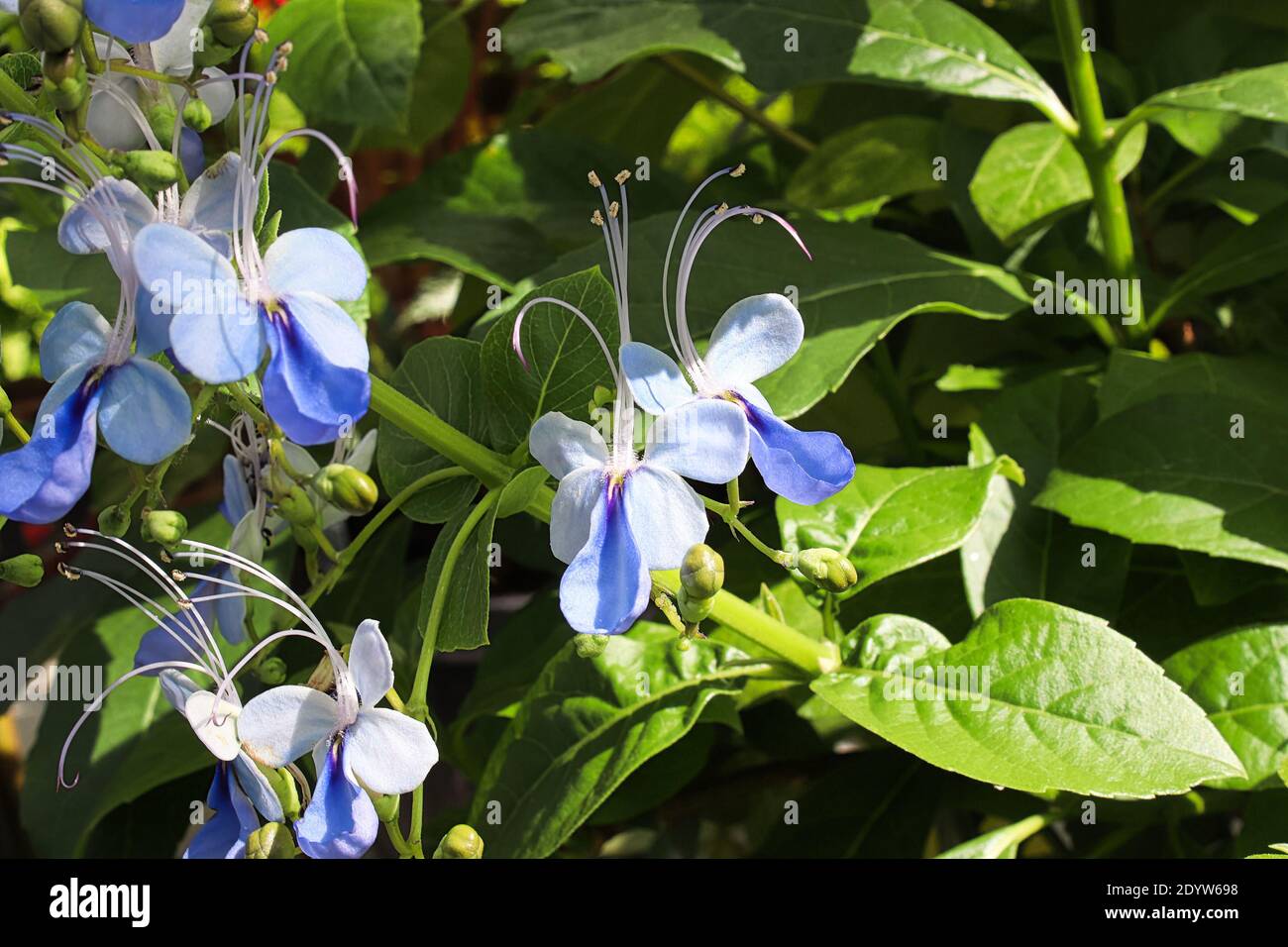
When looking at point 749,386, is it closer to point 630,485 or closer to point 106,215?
point 630,485

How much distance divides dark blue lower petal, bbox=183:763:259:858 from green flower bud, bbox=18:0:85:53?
328 millimetres

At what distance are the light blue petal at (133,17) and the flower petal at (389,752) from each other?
0.29 m

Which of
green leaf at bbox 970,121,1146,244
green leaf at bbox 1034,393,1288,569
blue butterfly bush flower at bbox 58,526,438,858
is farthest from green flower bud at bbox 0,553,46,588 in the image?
green leaf at bbox 970,121,1146,244

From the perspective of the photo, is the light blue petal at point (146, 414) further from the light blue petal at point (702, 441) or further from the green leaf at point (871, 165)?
the green leaf at point (871, 165)

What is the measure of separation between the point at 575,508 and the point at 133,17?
0.26 meters

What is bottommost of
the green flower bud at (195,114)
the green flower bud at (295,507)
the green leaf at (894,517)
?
the green leaf at (894,517)

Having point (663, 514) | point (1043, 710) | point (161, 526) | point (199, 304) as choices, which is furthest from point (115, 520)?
point (1043, 710)

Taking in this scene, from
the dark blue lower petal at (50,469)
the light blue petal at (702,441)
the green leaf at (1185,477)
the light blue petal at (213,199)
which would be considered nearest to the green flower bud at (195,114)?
the light blue petal at (213,199)

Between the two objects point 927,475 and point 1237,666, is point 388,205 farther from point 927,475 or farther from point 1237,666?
point 1237,666

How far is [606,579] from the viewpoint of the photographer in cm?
54

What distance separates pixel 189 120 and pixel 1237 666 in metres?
0.66

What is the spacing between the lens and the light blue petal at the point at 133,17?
52cm

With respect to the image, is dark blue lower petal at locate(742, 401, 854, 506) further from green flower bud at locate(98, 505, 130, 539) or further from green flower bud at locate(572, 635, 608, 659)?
green flower bud at locate(98, 505, 130, 539)

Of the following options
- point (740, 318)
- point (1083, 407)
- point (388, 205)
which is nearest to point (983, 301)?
point (1083, 407)
